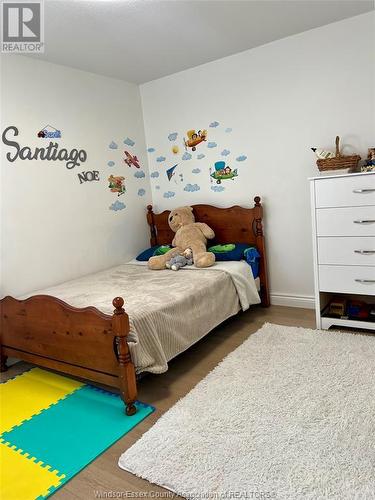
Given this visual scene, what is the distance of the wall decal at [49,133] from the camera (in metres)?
3.08

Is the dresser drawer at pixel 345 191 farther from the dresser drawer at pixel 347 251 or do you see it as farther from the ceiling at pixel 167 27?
the ceiling at pixel 167 27

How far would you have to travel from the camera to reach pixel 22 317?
8.16 ft

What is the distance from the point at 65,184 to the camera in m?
3.27

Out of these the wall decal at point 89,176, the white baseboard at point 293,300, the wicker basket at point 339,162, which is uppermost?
the wall decal at point 89,176

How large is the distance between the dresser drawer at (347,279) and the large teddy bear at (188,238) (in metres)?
0.92

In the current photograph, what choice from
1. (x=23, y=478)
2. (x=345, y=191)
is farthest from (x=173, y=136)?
(x=23, y=478)

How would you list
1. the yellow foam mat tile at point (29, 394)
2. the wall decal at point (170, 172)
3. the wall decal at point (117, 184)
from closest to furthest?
1. the yellow foam mat tile at point (29, 394)
2. the wall decal at point (117, 184)
3. the wall decal at point (170, 172)

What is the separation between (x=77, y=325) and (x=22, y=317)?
577 mm

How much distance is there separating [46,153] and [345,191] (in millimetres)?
2378

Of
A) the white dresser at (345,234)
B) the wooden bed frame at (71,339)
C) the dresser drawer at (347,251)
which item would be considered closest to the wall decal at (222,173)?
the white dresser at (345,234)

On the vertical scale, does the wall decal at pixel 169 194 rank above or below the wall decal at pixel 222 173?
below

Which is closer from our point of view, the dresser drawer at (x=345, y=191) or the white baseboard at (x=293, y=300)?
the dresser drawer at (x=345, y=191)

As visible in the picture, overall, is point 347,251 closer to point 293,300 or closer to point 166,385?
point 293,300

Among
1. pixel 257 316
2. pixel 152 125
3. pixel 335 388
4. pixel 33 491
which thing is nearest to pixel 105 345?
pixel 33 491
